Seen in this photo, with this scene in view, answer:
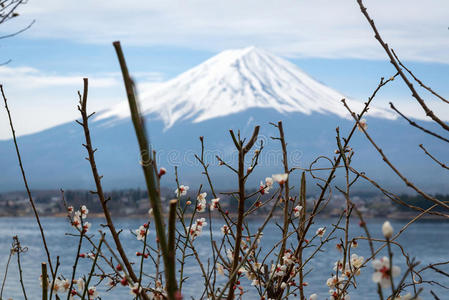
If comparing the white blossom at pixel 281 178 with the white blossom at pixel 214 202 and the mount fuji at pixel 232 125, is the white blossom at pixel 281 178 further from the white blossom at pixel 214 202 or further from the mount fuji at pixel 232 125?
the mount fuji at pixel 232 125

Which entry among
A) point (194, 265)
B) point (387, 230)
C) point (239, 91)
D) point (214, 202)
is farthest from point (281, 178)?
point (239, 91)

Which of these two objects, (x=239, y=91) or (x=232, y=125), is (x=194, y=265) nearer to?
(x=232, y=125)

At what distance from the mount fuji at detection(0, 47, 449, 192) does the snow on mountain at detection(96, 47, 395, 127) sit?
24 cm

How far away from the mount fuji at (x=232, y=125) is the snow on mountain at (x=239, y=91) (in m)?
0.24

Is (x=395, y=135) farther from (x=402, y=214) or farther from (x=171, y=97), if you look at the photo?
(x=402, y=214)

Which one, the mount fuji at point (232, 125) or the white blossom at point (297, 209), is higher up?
the white blossom at point (297, 209)

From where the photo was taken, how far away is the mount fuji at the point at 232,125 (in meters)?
143

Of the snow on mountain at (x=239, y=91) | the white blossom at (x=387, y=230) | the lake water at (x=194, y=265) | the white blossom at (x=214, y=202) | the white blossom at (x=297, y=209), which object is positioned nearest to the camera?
the white blossom at (x=387, y=230)

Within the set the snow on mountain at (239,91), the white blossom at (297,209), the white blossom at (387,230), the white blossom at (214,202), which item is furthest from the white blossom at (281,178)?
the snow on mountain at (239,91)

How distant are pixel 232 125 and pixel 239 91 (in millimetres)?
9108

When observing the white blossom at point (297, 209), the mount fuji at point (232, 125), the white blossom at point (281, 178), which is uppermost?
the white blossom at point (281, 178)

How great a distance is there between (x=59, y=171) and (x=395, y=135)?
91.6m

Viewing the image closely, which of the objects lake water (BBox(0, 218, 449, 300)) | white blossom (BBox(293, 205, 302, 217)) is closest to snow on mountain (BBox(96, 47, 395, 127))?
lake water (BBox(0, 218, 449, 300))

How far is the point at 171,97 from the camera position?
154m
